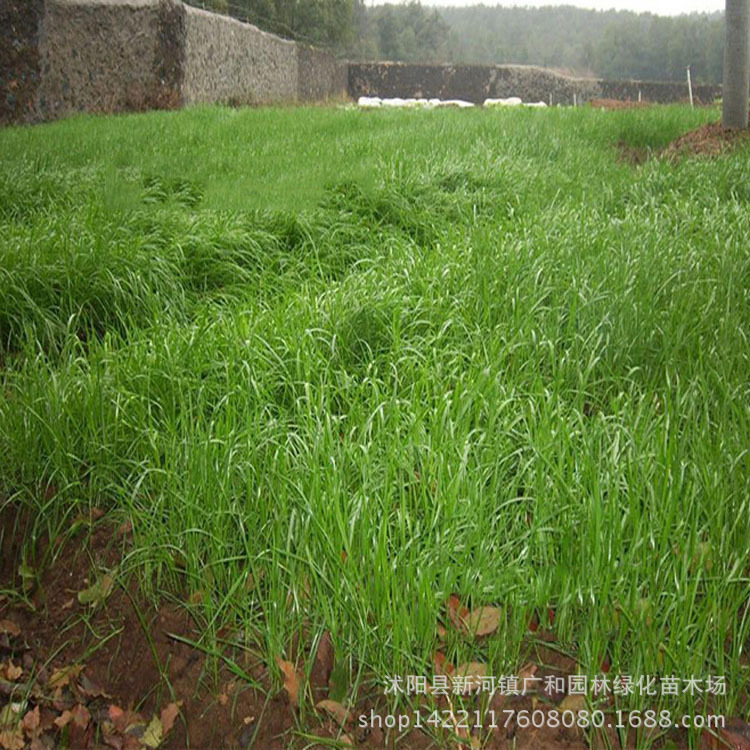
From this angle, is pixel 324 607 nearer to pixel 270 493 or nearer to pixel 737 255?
pixel 270 493

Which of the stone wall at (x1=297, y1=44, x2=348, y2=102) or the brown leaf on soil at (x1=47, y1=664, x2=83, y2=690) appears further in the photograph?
the stone wall at (x1=297, y1=44, x2=348, y2=102)

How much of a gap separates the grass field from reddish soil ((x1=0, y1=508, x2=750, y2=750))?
0.08 meters

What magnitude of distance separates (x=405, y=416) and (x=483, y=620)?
2.84ft

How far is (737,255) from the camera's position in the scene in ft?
13.5

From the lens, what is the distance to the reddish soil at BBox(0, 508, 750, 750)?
1.91 metres

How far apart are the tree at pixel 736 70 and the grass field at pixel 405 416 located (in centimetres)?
328

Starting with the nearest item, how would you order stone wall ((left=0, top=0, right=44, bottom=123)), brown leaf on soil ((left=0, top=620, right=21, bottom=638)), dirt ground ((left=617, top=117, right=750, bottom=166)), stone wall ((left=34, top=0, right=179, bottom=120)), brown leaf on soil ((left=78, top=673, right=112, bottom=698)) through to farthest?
brown leaf on soil ((left=78, top=673, right=112, bottom=698)) < brown leaf on soil ((left=0, top=620, right=21, bottom=638)) < dirt ground ((left=617, top=117, right=750, bottom=166)) < stone wall ((left=0, top=0, right=44, bottom=123)) < stone wall ((left=34, top=0, right=179, bottom=120))

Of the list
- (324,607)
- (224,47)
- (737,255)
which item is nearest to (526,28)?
(224,47)

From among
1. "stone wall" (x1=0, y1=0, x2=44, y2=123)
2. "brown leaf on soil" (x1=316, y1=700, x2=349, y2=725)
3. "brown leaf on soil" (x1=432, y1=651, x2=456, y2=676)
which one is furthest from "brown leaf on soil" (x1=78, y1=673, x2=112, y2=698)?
"stone wall" (x1=0, y1=0, x2=44, y2=123)

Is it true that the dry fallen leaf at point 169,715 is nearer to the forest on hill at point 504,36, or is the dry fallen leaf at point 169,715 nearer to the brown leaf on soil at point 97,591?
the brown leaf on soil at point 97,591

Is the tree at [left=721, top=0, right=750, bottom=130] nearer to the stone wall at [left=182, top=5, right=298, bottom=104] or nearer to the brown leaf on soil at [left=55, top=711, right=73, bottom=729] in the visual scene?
the brown leaf on soil at [left=55, top=711, right=73, bottom=729]

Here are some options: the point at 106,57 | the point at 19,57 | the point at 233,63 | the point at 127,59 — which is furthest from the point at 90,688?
the point at 233,63

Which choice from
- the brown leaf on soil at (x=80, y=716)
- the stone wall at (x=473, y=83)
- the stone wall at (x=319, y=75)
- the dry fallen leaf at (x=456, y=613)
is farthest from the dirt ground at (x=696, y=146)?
the stone wall at (x=473, y=83)

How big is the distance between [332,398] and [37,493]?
107cm
